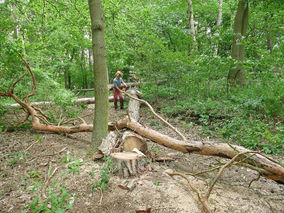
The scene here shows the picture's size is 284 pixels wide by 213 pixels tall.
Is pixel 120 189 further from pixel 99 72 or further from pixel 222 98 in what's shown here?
pixel 222 98

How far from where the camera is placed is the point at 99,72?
3.78 m

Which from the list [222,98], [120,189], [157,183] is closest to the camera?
[120,189]

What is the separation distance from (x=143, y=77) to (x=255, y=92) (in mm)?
4945

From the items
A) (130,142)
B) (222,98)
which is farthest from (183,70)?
(130,142)

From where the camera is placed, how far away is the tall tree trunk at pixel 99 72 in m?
3.62

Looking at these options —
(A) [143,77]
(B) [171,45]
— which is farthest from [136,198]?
(B) [171,45]

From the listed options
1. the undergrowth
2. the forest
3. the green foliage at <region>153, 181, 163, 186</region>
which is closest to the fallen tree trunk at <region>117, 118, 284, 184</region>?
the forest

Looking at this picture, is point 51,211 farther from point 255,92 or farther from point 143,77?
point 143,77

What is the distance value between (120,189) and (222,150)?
1921mm

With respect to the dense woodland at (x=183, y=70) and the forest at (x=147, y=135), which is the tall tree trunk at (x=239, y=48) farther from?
the dense woodland at (x=183, y=70)

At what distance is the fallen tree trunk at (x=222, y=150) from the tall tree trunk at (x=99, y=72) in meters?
1.01

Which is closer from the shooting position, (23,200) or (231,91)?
(23,200)

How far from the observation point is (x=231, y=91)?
743 centimetres

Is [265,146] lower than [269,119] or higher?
lower
